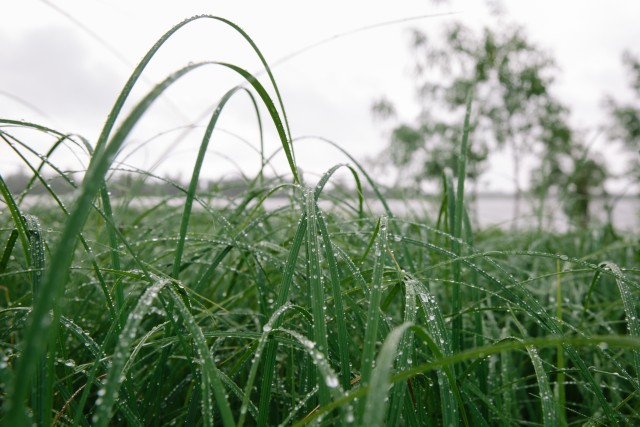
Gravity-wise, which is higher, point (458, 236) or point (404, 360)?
point (458, 236)

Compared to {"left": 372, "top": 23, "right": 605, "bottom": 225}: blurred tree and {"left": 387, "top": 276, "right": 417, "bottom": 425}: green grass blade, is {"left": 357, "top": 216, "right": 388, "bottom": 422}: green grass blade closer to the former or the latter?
{"left": 387, "top": 276, "right": 417, "bottom": 425}: green grass blade

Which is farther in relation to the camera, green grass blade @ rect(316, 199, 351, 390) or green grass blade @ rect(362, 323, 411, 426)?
green grass blade @ rect(316, 199, 351, 390)

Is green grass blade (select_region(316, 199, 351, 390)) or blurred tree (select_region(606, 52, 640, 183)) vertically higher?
blurred tree (select_region(606, 52, 640, 183))

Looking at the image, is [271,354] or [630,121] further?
[630,121]

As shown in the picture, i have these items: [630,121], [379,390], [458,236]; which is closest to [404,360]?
[379,390]

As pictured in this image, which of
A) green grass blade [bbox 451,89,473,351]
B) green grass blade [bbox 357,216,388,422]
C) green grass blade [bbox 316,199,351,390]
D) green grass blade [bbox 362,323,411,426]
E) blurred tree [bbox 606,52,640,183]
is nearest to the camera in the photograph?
green grass blade [bbox 362,323,411,426]

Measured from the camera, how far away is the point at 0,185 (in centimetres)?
58

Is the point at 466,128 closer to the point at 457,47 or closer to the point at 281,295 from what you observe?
the point at 281,295

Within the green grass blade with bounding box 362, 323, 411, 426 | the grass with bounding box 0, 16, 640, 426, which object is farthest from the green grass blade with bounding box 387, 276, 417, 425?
the green grass blade with bounding box 362, 323, 411, 426

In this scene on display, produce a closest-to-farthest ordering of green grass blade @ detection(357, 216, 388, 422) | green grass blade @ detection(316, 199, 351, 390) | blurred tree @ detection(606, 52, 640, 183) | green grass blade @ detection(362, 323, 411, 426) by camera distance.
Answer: green grass blade @ detection(362, 323, 411, 426) < green grass blade @ detection(357, 216, 388, 422) < green grass blade @ detection(316, 199, 351, 390) < blurred tree @ detection(606, 52, 640, 183)

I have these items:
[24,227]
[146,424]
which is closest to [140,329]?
[146,424]

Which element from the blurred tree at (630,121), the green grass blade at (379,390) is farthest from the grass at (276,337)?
the blurred tree at (630,121)

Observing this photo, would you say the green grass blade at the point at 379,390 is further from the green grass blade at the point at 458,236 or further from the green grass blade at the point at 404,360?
the green grass blade at the point at 458,236

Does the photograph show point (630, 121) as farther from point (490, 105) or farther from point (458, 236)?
point (458, 236)
